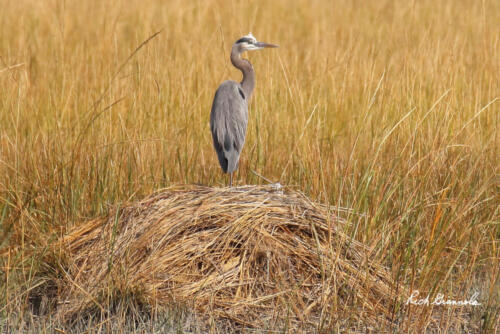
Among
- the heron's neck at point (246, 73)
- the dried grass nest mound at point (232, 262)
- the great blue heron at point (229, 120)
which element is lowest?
the dried grass nest mound at point (232, 262)

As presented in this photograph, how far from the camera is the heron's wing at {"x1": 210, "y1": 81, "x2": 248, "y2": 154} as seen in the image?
5.20 m

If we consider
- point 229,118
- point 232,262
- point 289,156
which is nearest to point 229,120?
point 229,118

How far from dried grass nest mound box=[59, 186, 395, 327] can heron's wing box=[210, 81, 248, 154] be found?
1.08 metres

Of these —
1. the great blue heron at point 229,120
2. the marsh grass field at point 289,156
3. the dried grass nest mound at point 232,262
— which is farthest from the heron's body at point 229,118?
the dried grass nest mound at point 232,262

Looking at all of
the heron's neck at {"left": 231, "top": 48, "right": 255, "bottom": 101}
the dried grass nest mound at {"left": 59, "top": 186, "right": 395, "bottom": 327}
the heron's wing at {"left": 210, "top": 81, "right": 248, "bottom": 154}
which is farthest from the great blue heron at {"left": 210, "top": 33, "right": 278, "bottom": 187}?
the dried grass nest mound at {"left": 59, "top": 186, "right": 395, "bottom": 327}

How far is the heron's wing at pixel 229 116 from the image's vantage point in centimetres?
520

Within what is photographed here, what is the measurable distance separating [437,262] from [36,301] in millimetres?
2282

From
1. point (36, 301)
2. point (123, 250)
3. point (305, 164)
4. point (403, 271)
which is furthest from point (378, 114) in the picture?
point (36, 301)

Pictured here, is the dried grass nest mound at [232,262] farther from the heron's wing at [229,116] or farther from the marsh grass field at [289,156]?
the heron's wing at [229,116]

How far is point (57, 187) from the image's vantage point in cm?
448

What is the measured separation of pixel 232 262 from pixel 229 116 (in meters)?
1.69

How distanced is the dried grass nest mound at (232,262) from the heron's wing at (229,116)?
1075 mm

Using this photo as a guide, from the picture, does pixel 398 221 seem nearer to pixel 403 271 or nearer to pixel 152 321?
pixel 403 271

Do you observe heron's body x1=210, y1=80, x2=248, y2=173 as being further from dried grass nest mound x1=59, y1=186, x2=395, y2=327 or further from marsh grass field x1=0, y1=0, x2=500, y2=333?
dried grass nest mound x1=59, y1=186, x2=395, y2=327
